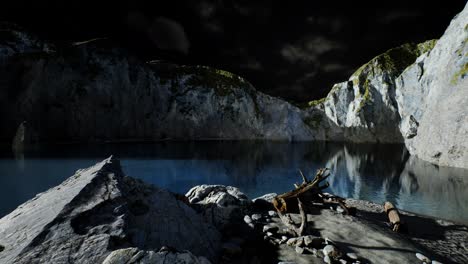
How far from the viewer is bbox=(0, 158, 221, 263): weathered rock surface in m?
5.49

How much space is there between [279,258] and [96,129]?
118m

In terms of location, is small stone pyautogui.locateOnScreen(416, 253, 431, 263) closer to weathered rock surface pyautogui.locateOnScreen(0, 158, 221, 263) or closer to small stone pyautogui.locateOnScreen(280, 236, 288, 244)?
small stone pyautogui.locateOnScreen(280, 236, 288, 244)

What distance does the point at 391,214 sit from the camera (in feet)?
56.2

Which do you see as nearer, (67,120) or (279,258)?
(279,258)

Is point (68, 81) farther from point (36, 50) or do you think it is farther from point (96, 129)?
point (96, 129)

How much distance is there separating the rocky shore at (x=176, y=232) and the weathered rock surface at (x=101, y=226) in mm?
22

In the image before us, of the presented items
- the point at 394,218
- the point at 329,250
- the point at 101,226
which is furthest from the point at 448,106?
the point at 101,226

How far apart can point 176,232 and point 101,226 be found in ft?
9.50

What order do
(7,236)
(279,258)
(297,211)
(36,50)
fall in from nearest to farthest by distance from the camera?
(7,236)
(279,258)
(297,211)
(36,50)

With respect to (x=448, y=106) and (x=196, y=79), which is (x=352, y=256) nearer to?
(x=448, y=106)

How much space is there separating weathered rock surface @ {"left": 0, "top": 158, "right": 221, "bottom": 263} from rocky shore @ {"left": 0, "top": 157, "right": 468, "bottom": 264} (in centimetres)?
2

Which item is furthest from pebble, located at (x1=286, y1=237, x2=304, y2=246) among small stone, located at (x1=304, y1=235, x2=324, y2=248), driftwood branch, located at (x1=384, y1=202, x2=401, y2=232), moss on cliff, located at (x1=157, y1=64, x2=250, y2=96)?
moss on cliff, located at (x1=157, y1=64, x2=250, y2=96)

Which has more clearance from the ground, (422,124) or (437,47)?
(437,47)

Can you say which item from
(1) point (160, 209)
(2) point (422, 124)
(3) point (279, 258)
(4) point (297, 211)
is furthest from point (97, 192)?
(2) point (422, 124)
